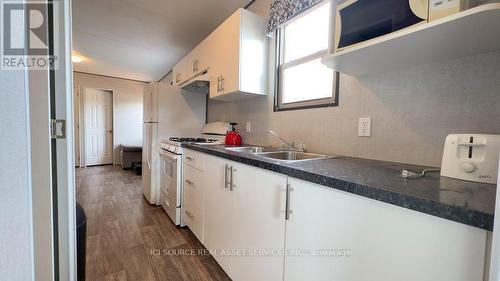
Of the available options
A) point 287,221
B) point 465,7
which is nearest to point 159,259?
point 287,221

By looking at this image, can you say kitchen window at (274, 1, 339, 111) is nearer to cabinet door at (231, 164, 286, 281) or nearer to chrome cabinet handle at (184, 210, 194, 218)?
cabinet door at (231, 164, 286, 281)

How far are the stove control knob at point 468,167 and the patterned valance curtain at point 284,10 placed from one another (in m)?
1.37

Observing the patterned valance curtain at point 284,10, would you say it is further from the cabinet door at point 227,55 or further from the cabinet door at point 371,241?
the cabinet door at point 371,241

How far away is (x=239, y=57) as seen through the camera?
185 centimetres

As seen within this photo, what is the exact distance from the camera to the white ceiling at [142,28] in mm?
2377

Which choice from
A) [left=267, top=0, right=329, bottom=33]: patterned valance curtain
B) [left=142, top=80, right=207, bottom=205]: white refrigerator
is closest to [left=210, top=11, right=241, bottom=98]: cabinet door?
[left=267, top=0, right=329, bottom=33]: patterned valance curtain

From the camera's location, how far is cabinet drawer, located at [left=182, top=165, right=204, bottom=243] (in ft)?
5.89

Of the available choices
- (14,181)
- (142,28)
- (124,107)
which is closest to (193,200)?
(14,181)

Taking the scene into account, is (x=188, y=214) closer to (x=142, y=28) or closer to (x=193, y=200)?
(x=193, y=200)

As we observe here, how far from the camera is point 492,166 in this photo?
28.3 inches

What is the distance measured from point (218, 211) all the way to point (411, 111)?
52.9 inches

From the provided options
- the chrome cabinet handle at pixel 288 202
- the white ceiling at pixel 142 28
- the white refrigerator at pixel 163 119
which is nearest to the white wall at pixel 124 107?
the white ceiling at pixel 142 28

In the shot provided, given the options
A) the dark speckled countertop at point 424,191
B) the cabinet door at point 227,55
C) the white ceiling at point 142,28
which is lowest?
the dark speckled countertop at point 424,191

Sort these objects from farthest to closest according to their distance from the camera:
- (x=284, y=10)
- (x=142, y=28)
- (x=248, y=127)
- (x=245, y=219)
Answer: (x=142, y=28)
(x=248, y=127)
(x=284, y=10)
(x=245, y=219)
